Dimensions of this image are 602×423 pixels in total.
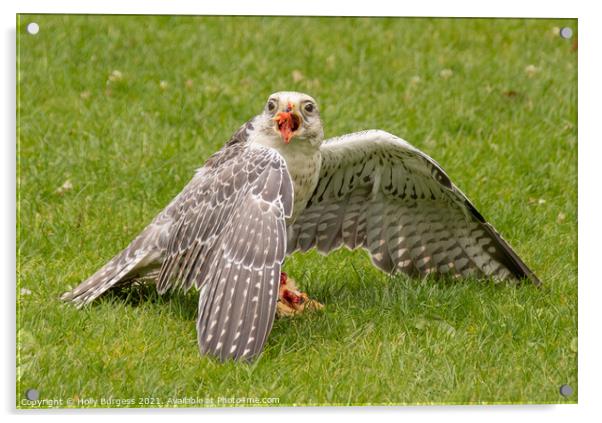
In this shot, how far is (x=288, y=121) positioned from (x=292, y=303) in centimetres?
103

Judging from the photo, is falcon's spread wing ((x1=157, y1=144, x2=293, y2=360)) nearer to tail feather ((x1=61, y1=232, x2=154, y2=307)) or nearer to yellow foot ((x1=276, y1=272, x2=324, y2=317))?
tail feather ((x1=61, y1=232, x2=154, y2=307))

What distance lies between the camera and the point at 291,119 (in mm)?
6227

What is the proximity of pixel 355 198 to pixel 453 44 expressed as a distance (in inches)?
40.6

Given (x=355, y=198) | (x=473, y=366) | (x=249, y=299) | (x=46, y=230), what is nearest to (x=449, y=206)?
(x=355, y=198)

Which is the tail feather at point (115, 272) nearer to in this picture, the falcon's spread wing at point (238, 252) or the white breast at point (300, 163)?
the falcon's spread wing at point (238, 252)

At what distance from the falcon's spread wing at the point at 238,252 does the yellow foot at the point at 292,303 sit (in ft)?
1.94

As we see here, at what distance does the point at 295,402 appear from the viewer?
19.5 feet

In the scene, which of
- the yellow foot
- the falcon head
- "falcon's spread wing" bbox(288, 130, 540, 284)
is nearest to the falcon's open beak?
the falcon head

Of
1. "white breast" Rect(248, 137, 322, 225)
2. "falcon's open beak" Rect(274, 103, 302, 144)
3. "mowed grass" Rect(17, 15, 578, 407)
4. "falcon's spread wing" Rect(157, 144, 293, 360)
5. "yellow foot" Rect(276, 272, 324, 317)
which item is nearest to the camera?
"falcon's spread wing" Rect(157, 144, 293, 360)

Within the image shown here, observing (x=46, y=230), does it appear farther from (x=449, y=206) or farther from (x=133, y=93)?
(x=449, y=206)

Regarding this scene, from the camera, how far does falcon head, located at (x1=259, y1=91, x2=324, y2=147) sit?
6219 millimetres

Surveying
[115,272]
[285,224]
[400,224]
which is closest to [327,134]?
[400,224]

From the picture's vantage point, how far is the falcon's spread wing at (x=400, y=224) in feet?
22.8

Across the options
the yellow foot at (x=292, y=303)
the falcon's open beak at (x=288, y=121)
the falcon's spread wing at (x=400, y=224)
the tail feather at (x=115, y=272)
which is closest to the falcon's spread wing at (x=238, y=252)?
the falcon's open beak at (x=288, y=121)
